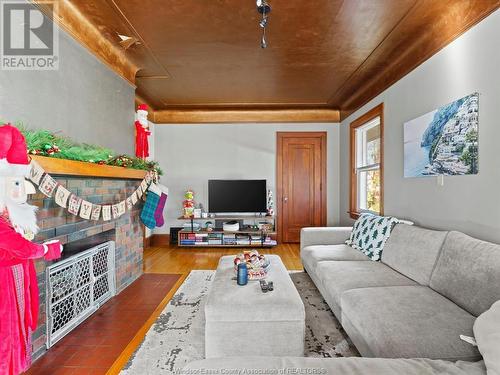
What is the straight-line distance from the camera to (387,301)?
177cm

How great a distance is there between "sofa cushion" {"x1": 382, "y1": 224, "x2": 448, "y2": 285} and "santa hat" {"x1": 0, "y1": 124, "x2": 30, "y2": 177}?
104 inches

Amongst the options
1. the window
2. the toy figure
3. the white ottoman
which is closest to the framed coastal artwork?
the window

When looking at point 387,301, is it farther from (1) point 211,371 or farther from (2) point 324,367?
(1) point 211,371

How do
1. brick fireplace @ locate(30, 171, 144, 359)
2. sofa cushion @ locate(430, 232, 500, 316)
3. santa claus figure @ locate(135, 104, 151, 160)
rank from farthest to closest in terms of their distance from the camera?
santa claus figure @ locate(135, 104, 151, 160), brick fireplace @ locate(30, 171, 144, 359), sofa cushion @ locate(430, 232, 500, 316)

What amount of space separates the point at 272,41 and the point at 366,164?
249 centimetres

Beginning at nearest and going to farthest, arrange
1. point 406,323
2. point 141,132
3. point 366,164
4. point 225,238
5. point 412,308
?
1. point 406,323
2. point 412,308
3. point 141,132
4. point 366,164
5. point 225,238

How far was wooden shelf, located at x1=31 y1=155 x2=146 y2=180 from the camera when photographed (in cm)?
178

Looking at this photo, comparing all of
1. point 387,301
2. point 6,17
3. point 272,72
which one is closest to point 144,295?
point 387,301

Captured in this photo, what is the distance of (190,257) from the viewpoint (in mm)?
4465

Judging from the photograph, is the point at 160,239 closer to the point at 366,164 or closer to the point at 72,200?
the point at 72,200

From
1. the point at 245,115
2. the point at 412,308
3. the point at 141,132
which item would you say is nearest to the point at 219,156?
the point at 245,115

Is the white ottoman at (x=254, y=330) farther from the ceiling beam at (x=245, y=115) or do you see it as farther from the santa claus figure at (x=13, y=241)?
the ceiling beam at (x=245, y=115)

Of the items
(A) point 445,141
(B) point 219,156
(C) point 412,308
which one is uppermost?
(B) point 219,156

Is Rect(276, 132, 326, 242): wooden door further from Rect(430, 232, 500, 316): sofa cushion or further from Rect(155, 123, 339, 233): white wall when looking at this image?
Rect(430, 232, 500, 316): sofa cushion
